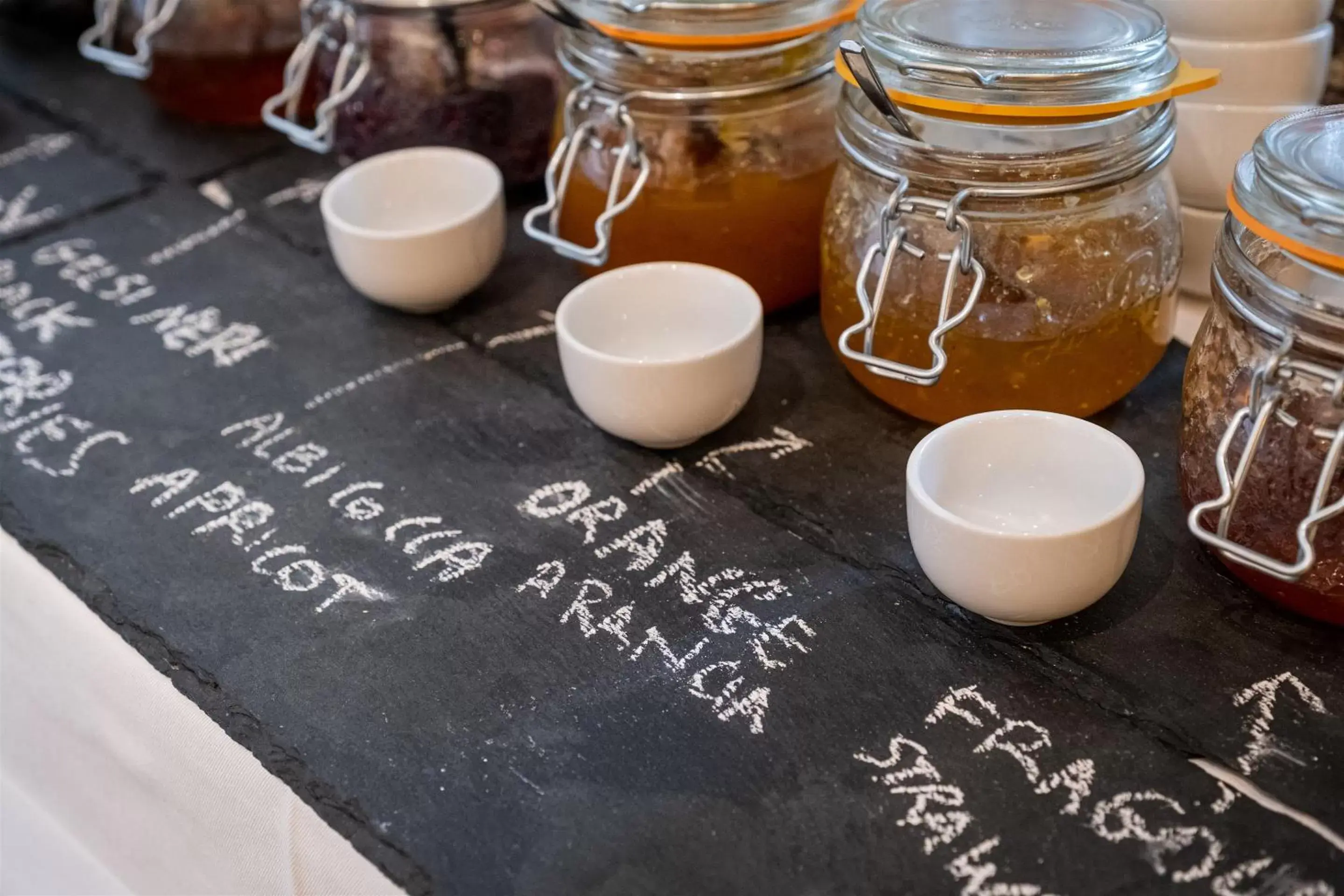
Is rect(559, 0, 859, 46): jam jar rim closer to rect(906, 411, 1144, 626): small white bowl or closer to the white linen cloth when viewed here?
rect(906, 411, 1144, 626): small white bowl

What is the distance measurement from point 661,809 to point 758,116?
1.71 feet

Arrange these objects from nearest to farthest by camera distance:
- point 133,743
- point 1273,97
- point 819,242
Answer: point 133,743 < point 1273,97 < point 819,242

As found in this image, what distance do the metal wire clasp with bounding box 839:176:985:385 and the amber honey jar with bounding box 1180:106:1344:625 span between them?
14 centimetres

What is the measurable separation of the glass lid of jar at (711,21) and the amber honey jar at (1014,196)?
0.24 feet

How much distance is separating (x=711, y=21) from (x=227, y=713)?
550 mm

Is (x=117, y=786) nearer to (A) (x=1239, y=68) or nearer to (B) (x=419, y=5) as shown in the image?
(B) (x=419, y=5)

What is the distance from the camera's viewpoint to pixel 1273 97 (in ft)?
2.79

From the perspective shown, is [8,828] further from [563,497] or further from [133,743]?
[563,497]

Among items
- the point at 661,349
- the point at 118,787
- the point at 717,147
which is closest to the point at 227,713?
the point at 118,787

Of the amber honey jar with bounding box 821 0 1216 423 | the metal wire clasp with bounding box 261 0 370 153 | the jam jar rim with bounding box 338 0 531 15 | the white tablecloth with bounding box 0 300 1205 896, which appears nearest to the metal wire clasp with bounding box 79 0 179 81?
the metal wire clasp with bounding box 261 0 370 153

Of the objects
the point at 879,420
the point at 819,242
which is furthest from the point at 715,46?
the point at 879,420

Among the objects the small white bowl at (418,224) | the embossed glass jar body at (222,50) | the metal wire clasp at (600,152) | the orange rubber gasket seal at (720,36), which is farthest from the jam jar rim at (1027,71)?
the embossed glass jar body at (222,50)

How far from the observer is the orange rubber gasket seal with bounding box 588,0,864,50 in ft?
2.82

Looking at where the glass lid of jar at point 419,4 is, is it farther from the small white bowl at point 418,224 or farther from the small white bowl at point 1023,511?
the small white bowl at point 1023,511
